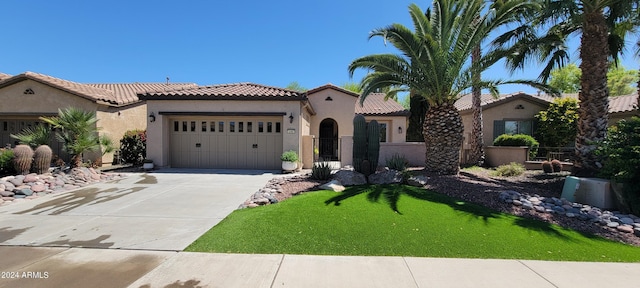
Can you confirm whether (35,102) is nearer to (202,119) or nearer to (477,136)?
(202,119)

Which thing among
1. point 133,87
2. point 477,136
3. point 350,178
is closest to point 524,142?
point 477,136

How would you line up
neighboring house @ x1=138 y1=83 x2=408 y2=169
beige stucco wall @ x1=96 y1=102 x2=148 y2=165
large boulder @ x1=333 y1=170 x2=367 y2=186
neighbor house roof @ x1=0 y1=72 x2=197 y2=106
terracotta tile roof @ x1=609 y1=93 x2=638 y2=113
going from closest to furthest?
1. large boulder @ x1=333 y1=170 x2=367 y2=186
2. neighboring house @ x1=138 y1=83 x2=408 y2=169
3. neighbor house roof @ x1=0 y1=72 x2=197 y2=106
4. beige stucco wall @ x1=96 y1=102 x2=148 y2=165
5. terracotta tile roof @ x1=609 y1=93 x2=638 y2=113

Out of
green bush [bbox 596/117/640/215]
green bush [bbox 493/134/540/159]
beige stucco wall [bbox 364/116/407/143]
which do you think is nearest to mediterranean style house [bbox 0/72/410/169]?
beige stucco wall [bbox 364/116/407/143]

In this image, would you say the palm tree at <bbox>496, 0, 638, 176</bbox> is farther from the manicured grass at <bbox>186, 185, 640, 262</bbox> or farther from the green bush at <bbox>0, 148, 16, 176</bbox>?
the green bush at <bbox>0, 148, 16, 176</bbox>

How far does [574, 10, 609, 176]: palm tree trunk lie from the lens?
9.25m

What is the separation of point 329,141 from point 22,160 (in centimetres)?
1519

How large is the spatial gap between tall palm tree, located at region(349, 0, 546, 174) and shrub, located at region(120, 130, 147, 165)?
38.7ft

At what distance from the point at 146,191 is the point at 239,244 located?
5.86 metres

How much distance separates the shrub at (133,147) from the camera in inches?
593

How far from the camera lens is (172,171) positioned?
1312 centimetres

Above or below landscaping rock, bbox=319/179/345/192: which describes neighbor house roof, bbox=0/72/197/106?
above

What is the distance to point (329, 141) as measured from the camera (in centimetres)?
2034

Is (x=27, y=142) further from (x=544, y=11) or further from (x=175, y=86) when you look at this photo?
(x=544, y=11)

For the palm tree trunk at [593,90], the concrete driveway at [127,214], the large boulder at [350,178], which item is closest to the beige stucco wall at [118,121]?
the concrete driveway at [127,214]
